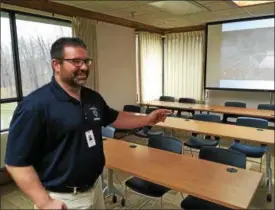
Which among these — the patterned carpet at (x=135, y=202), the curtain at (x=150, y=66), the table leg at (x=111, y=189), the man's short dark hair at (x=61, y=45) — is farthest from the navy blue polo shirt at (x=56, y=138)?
the curtain at (x=150, y=66)

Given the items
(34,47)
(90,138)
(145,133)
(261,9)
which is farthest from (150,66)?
(90,138)

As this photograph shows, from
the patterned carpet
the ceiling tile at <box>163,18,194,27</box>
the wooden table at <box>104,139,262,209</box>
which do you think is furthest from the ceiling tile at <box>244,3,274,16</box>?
the wooden table at <box>104,139,262,209</box>

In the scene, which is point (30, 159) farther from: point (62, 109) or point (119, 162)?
point (119, 162)

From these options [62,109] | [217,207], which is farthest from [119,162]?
[62,109]

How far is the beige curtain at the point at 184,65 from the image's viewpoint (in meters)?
6.36

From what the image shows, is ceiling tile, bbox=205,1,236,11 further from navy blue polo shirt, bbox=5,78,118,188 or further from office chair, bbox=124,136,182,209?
navy blue polo shirt, bbox=5,78,118,188

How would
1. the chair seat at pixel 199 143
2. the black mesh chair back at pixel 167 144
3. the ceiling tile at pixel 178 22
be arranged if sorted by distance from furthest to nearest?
the ceiling tile at pixel 178 22, the chair seat at pixel 199 143, the black mesh chair back at pixel 167 144

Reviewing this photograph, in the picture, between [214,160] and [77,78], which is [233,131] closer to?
[214,160]

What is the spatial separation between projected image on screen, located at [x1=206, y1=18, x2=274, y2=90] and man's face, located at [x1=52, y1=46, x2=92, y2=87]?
5056mm

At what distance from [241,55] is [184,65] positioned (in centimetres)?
151

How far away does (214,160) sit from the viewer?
95.0 inches

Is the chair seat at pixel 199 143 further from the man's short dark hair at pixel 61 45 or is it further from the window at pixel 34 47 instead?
the man's short dark hair at pixel 61 45

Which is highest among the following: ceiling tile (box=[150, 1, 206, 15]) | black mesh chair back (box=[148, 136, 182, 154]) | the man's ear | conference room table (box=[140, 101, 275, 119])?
ceiling tile (box=[150, 1, 206, 15])

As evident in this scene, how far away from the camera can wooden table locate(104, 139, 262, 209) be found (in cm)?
168
